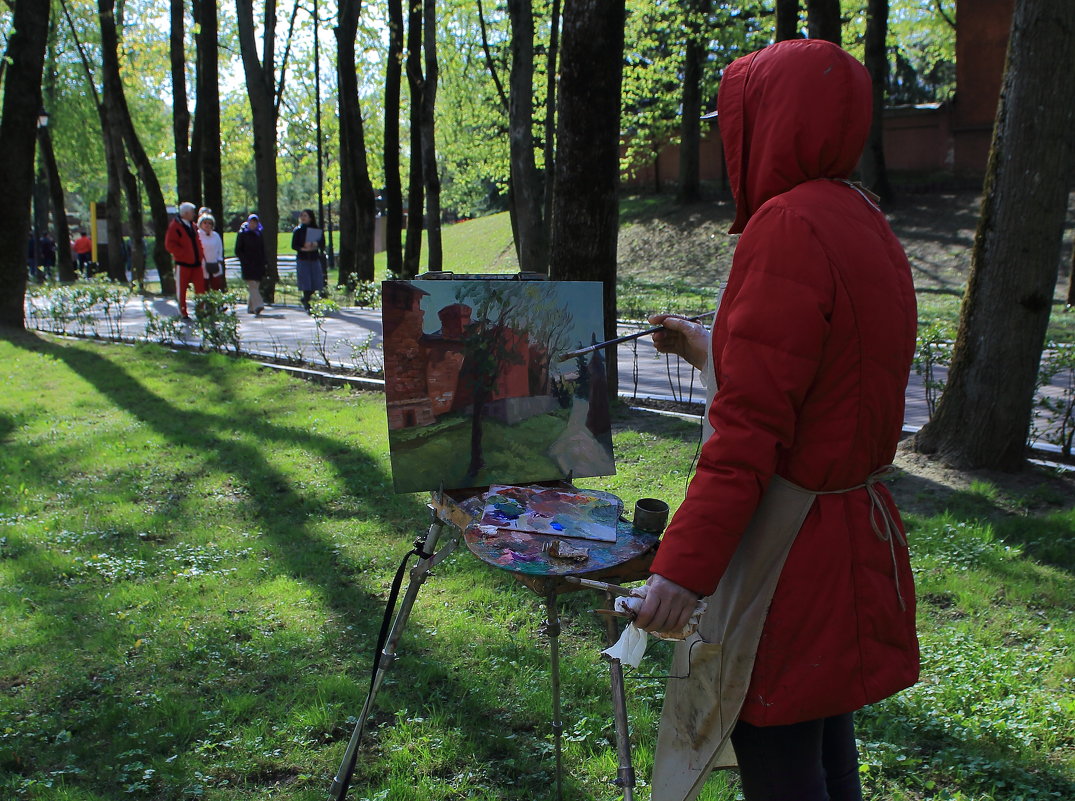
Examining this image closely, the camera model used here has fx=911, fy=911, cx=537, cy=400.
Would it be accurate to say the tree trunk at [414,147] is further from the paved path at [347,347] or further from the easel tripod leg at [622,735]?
the easel tripod leg at [622,735]

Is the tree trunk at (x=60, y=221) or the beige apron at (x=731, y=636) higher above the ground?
the tree trunk at (x=60, y=221)

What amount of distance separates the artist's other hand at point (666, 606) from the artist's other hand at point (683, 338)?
82cm

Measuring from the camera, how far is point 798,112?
1.81 meters

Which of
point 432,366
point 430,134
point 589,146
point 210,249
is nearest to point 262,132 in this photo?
point 210,249

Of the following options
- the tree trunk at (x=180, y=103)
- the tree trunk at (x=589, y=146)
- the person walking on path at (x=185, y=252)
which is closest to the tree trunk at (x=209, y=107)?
the tree trunk at (x=180, y=103)

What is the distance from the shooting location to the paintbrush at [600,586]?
2.00 metres

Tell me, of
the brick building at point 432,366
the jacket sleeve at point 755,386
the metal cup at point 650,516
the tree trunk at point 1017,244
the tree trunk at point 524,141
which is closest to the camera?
the jacket sleeve at point 755,386

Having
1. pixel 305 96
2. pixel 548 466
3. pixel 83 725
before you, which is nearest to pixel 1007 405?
pixel 548 466

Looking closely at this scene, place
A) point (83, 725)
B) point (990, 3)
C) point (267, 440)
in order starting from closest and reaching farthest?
point (83, 725), point (267, 440), point (990, 3)

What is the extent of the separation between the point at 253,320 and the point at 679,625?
15.8 metres

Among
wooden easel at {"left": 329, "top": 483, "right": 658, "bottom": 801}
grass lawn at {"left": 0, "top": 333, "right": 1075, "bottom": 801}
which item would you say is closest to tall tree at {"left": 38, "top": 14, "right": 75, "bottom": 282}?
grass lawn at {"left": 0, "top": 333, "right": 1075, "bottom": 801}

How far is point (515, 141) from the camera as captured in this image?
453 inches

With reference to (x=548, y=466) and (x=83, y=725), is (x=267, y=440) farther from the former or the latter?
(x=548, y=466)

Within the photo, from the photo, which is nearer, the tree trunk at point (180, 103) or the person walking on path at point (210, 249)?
the person walking on path at point (210, 249)
